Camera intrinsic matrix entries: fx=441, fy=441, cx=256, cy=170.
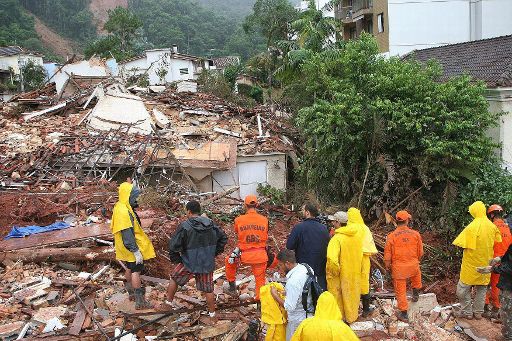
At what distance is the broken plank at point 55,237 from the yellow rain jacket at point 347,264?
170 inches

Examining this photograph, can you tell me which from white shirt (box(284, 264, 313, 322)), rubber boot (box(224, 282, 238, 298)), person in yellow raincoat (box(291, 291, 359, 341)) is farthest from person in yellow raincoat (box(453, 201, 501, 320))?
person in yellow raincoat (box(291, 291, 359, 341))

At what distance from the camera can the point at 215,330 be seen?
17.0 ft

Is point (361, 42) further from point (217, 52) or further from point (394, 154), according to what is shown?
point (217, 52)

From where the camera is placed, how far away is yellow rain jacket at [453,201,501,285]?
223 inches

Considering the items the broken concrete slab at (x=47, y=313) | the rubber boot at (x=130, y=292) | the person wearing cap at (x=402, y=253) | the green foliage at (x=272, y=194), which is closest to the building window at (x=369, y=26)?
the green foliage at (x=272, y=194)

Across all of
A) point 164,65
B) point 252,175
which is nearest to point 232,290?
point 252,175

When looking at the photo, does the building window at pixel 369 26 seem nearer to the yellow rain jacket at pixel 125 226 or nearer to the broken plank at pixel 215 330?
the yellow rain jacket at pixel 125 226

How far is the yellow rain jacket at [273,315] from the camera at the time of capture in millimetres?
→ 4297

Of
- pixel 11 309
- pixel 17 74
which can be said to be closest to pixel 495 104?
pixel 11 309

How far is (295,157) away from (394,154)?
5.55 m

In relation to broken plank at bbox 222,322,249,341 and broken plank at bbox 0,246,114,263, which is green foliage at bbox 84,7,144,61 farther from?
broken plank at bbox 222,322,249,341

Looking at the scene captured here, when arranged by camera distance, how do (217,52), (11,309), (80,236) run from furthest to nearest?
(217,52)
(80,236)
(11,309)

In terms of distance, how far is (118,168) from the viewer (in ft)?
43.3

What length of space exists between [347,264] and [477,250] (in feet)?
6.17
